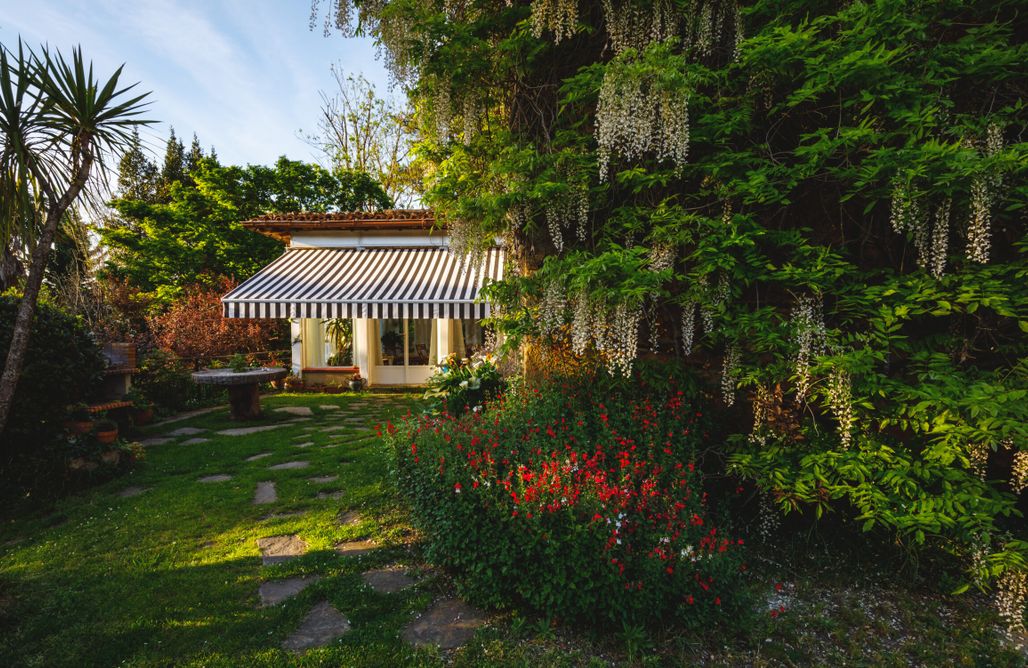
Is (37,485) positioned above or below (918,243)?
below

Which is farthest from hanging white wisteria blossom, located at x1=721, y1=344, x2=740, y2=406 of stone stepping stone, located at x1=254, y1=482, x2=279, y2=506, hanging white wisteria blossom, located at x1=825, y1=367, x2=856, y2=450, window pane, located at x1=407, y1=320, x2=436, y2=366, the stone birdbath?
window pane, located at x1=407, y1=320, x2=436, y2=366

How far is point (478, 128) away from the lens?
4926 mm

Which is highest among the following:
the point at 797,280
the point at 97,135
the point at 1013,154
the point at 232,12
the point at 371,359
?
the point at 232,12

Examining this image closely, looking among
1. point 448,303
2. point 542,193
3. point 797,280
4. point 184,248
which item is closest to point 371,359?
point 448,303

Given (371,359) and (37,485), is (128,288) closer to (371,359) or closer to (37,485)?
(371,359)

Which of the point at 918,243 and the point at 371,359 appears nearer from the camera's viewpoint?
the point at 918,243

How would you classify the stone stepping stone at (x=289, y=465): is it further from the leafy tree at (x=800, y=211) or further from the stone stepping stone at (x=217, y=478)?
the leafy tree at (x=800, y=211)

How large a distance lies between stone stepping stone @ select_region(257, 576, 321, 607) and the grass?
0.09 metres

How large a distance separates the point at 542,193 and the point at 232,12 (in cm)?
520

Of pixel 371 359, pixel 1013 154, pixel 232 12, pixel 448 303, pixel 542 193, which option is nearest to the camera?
pixel 1013 154

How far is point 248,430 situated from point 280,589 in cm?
615

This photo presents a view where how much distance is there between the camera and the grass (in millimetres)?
2867

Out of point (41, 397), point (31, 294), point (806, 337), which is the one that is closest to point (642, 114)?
point (806, 337)

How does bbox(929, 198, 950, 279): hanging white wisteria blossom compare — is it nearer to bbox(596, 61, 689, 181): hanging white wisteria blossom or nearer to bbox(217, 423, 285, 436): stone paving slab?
bbox(596, 61, 689, 181): hanging white wisteria blossom
